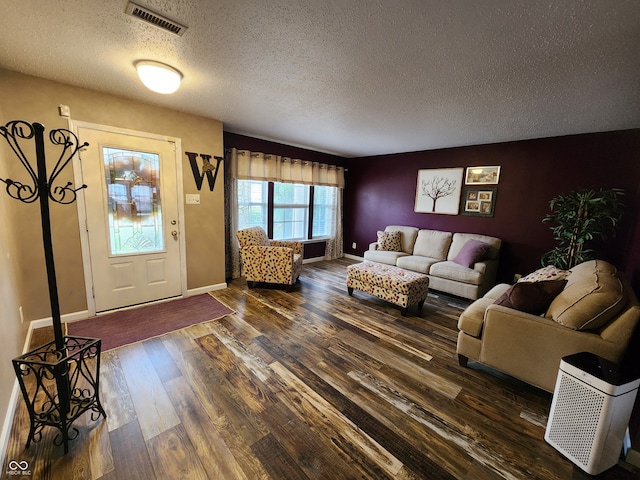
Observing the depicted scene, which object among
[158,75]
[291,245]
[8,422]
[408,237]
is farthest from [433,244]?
[8,422]

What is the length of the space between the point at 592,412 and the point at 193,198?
13.1 ft

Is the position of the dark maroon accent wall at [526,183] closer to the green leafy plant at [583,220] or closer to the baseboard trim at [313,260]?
the green leafy plant at [583,220]

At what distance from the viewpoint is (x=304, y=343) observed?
2555mm

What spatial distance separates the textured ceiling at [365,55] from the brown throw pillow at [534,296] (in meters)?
1.58

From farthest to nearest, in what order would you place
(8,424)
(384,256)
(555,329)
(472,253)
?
(384,256), (472,253), (555,329), (8,424)

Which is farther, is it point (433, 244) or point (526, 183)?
point (433, 244)

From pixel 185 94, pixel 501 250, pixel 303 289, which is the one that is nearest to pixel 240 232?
pixel 303 289

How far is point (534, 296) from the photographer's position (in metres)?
2.03

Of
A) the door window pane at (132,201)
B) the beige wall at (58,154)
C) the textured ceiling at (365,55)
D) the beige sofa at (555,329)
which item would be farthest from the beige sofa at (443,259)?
the door window pane at (132,201)

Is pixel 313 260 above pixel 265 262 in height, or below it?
below

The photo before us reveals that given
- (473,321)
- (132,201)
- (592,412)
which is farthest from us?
(132,201)

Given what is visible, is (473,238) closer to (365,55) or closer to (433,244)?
(433,244)

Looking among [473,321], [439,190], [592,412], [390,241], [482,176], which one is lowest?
[592,412]

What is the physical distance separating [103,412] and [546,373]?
294cm
